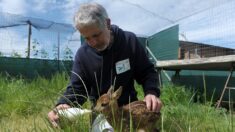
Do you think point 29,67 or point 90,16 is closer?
point 90,16

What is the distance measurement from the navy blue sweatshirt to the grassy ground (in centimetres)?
29

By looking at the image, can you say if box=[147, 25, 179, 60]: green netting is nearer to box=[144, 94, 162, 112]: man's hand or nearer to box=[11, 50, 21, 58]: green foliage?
box=[11, 50, 21, 58]: green foliage

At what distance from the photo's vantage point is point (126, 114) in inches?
96.3

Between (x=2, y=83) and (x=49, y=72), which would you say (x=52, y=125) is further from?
(x=49, y=72)

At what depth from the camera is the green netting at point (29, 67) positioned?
755cm

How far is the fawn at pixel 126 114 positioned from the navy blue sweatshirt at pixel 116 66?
534 mm

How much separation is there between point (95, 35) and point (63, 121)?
72 cm

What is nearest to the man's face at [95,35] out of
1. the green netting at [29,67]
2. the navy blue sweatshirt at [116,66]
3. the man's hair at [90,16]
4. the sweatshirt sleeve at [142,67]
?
the man's hair at [90,16]

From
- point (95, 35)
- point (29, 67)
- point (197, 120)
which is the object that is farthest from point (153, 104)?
point (29, 67)

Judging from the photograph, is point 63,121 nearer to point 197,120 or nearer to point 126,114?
point 126,114

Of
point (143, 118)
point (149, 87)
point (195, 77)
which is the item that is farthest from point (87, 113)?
point (195, 77)

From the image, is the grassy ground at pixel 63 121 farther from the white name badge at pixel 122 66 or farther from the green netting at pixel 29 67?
the green netting at pixel 29 67

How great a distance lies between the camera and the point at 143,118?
7.91ft

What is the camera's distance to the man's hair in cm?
247
